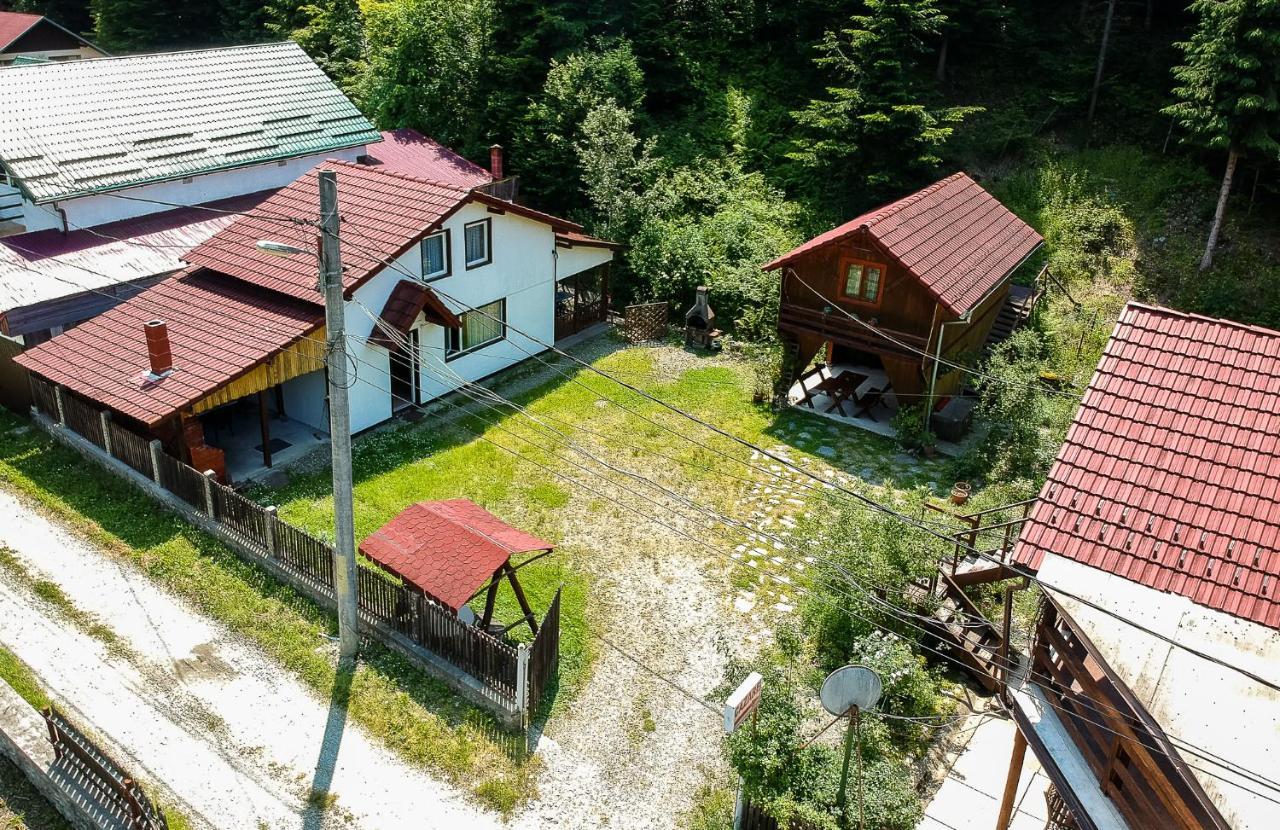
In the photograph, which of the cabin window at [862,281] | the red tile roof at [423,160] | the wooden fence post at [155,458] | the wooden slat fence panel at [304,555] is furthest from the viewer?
the red tile roof at [423,160]

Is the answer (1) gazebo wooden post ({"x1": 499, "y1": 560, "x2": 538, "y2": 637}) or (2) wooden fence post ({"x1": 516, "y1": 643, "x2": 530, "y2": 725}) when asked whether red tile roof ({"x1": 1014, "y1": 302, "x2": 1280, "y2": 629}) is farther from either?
(1) gazebo wooden post ({"x1": 499, "y1": 560, "x2": 538, "y2": 637})

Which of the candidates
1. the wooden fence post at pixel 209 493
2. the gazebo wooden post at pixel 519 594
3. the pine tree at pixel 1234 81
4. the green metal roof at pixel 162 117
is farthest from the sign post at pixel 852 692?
the green metal roof at pixel 162 117

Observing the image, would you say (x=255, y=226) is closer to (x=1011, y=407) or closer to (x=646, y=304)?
(x=646, y=304)

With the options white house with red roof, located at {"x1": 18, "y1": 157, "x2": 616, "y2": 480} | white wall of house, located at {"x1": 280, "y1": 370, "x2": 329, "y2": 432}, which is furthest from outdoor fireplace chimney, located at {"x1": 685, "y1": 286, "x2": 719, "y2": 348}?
white wall of house, located at {"x1": 280, "y1": 370, "x2": 329, "y2": 432}

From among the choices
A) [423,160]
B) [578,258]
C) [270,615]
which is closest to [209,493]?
[270,615]

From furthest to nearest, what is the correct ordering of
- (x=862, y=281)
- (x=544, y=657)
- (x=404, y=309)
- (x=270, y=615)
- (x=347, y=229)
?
1. (x=862, y=281)
2. (x=347, y=229)
3. (x=404, y=309)
4. (x=270, y=615)
5. (x=544, y=657)

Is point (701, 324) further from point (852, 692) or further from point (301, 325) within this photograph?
point (852, 692)

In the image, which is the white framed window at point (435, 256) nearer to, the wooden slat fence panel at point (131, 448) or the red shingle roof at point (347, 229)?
the red shingle roof at point (347, 229)
